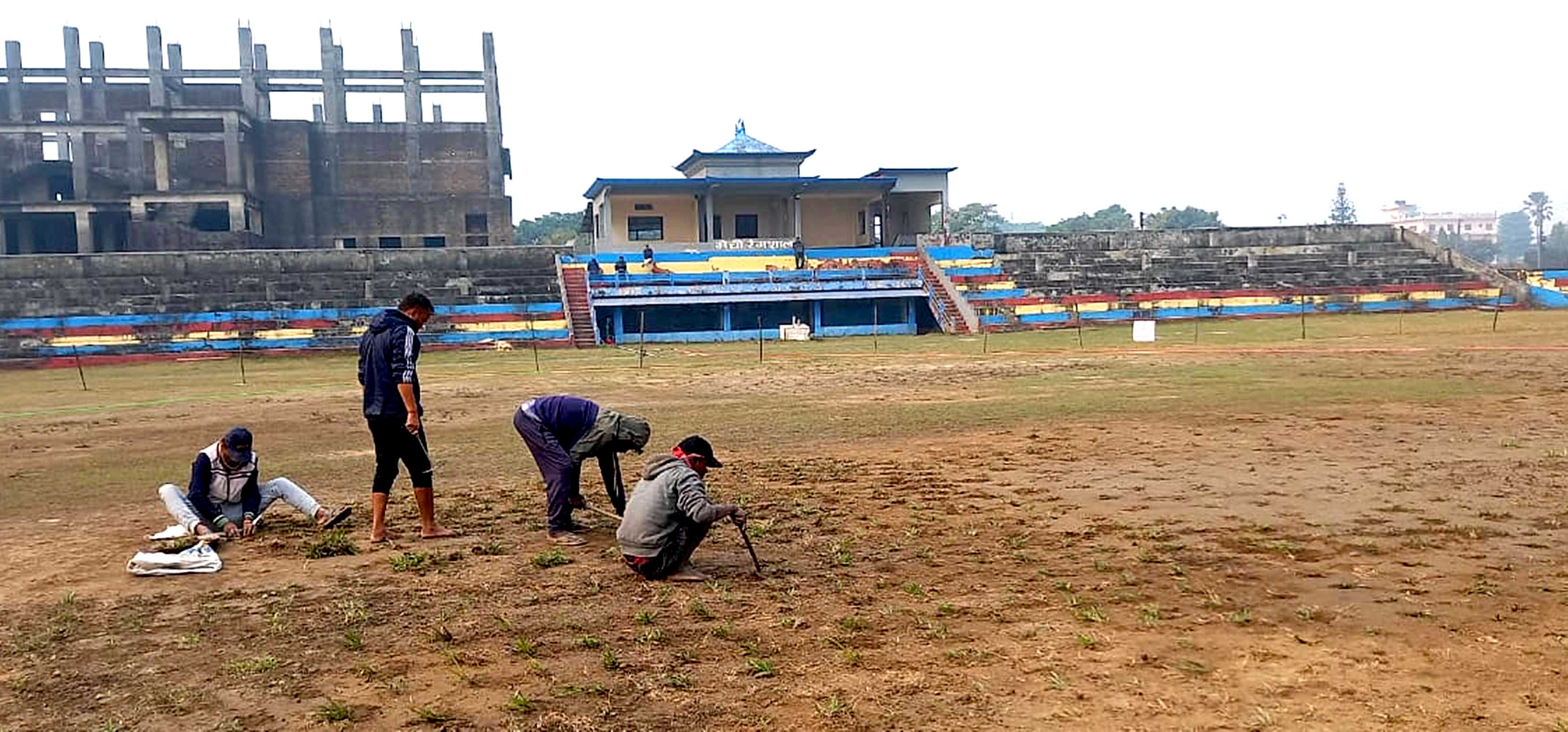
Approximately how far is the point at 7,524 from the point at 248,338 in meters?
29.8

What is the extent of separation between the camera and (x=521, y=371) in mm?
26094

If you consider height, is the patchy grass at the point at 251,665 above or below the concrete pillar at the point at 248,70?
below

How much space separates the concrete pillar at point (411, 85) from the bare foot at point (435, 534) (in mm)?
53254

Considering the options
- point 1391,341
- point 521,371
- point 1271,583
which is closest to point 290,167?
point 521,371

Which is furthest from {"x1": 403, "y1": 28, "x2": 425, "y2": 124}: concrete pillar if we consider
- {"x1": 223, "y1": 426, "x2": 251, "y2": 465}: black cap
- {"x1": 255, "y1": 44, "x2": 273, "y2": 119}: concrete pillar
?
{"x1": 223, "y1": 426, "x2": 251, "y2": 465}: black cap

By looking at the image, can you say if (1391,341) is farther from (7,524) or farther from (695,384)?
(7,524)

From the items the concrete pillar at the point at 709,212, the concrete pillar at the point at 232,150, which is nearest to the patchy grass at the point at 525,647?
the concrete pillar at the point at 709,212

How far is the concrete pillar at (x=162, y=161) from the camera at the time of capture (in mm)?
49812

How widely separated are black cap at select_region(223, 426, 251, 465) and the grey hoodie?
3362 millimetres

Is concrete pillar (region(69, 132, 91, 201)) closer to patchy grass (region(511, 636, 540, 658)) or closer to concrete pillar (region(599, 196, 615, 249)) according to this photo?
concrete pillar (region(599, 196, 615, 249))

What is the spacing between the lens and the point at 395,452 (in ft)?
27.1

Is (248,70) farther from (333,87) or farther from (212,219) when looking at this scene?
(212,219)

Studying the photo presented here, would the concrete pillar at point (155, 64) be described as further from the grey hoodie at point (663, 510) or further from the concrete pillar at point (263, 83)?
the grey hoodie at point (663, 510)

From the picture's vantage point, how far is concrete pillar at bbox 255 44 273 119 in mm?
56875
